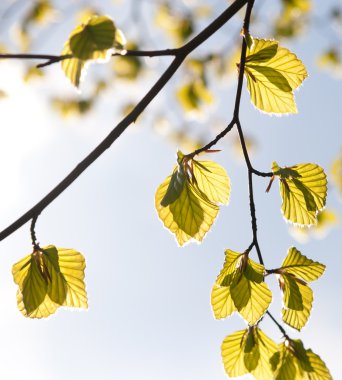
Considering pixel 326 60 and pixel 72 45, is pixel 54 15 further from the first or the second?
pixel 72 45

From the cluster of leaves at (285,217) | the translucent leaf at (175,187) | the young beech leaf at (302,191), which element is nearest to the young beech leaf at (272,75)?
the cluster of leaves at (285,217)

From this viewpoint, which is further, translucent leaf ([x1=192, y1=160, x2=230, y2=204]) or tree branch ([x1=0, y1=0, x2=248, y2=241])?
translucent leaf ([x1=192, y1=160, x2=230, y2=204])

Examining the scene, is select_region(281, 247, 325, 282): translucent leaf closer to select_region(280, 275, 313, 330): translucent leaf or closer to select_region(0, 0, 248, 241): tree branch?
select_region(280, 275, 313, 330): translucent leaf

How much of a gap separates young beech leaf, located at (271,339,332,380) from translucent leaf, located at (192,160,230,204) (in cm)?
31

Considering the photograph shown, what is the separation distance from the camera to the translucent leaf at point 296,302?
869 millimetres

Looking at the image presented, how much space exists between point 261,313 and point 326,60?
5.60m

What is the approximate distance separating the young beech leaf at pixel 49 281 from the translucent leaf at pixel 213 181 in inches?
10.3

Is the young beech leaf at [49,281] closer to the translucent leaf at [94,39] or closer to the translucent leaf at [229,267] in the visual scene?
the translucent leaf at [229,267]

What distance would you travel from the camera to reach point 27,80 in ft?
15.3

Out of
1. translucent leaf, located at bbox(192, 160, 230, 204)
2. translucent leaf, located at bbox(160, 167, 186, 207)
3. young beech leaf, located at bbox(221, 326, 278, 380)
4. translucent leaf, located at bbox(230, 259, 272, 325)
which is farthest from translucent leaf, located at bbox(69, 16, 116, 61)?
young beech leaf, located at bbox(221, 326, 278, 380)

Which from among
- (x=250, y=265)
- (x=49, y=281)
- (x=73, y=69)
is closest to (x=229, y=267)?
(x=250, y=265)

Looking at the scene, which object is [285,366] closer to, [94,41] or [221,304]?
[221,304]

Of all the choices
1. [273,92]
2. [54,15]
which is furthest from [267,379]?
[54,15]

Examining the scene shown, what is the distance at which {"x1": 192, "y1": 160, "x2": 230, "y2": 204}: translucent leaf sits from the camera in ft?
2.93
